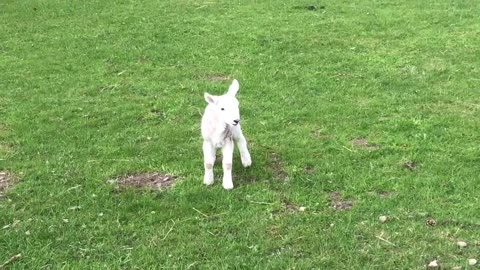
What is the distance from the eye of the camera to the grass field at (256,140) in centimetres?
611

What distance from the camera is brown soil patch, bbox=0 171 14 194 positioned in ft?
24.7

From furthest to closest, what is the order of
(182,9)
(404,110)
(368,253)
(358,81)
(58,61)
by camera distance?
1. (182,9)
2. (58,61)
3. (358,81)
4. (404,110)
5. (368,253)

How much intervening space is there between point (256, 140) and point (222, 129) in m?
1.82

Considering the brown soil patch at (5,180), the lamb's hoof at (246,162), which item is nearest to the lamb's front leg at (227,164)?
the lamb's hoof at (246,162)

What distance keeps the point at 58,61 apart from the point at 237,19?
4.52 meters

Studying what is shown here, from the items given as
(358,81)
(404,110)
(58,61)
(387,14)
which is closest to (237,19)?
(387,14)

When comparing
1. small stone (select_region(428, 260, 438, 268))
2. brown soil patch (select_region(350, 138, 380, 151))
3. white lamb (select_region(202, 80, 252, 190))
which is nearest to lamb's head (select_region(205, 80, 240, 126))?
white lamb (select_region(202, 80, 252, 190))

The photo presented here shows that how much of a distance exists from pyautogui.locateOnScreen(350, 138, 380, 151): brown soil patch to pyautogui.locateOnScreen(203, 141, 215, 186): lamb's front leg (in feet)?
6.79

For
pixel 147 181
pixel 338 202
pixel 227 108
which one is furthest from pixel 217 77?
pixel 338 202

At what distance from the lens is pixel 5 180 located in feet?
25.4

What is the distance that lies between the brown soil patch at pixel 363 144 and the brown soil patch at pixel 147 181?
232cm

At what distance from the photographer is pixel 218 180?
7.38m

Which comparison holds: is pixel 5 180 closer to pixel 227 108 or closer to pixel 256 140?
pixel 227 108

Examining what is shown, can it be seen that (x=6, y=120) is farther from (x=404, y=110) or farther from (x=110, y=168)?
(x=404, y=110)
